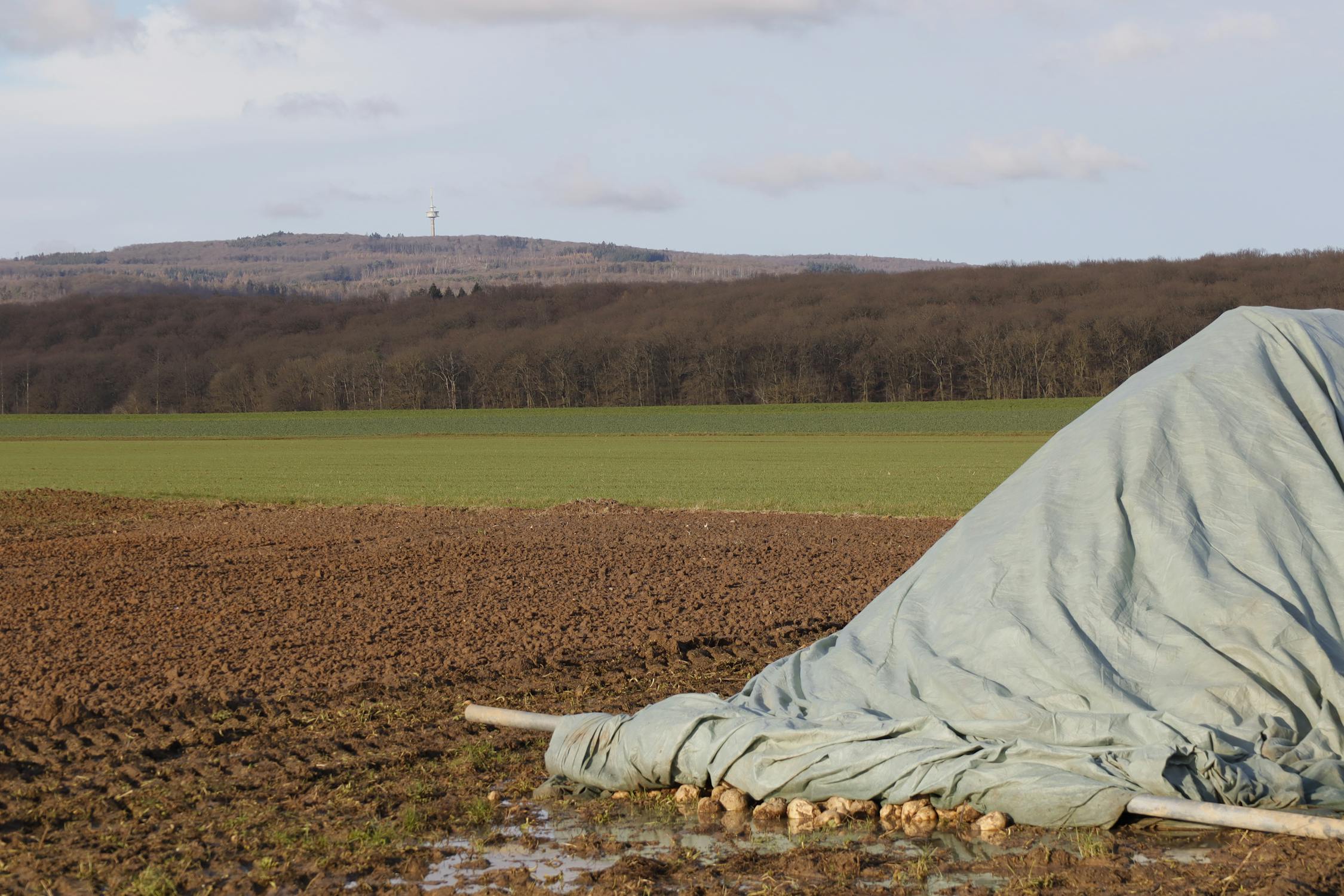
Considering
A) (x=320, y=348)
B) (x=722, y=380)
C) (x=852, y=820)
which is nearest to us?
(x=852, y=820)

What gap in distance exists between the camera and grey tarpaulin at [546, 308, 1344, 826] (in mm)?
5594

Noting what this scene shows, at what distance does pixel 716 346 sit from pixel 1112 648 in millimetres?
110087

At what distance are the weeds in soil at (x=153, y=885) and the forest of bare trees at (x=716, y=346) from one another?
327 ft

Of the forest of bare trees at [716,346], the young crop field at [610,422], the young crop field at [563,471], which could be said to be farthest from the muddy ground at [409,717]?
the forest of bare trees at [716,346]

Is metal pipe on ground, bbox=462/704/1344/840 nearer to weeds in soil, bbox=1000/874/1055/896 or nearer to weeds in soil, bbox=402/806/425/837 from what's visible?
weeds in soil, bbox=1000/874/1055/896

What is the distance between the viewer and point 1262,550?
20.7 ft

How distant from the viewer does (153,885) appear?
4855mm

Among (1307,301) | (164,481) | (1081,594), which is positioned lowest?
(164,481)

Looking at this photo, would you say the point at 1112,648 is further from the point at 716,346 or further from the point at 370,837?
the point at 716,346

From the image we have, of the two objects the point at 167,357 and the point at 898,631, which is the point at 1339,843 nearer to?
the point at 898,631

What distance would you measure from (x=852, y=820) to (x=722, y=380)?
108661 millimetres

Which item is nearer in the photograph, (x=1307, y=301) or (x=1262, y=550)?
(x=1262, y=550)

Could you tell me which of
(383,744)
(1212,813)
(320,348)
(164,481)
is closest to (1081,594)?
(1212,813)

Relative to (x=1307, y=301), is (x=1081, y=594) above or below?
below
